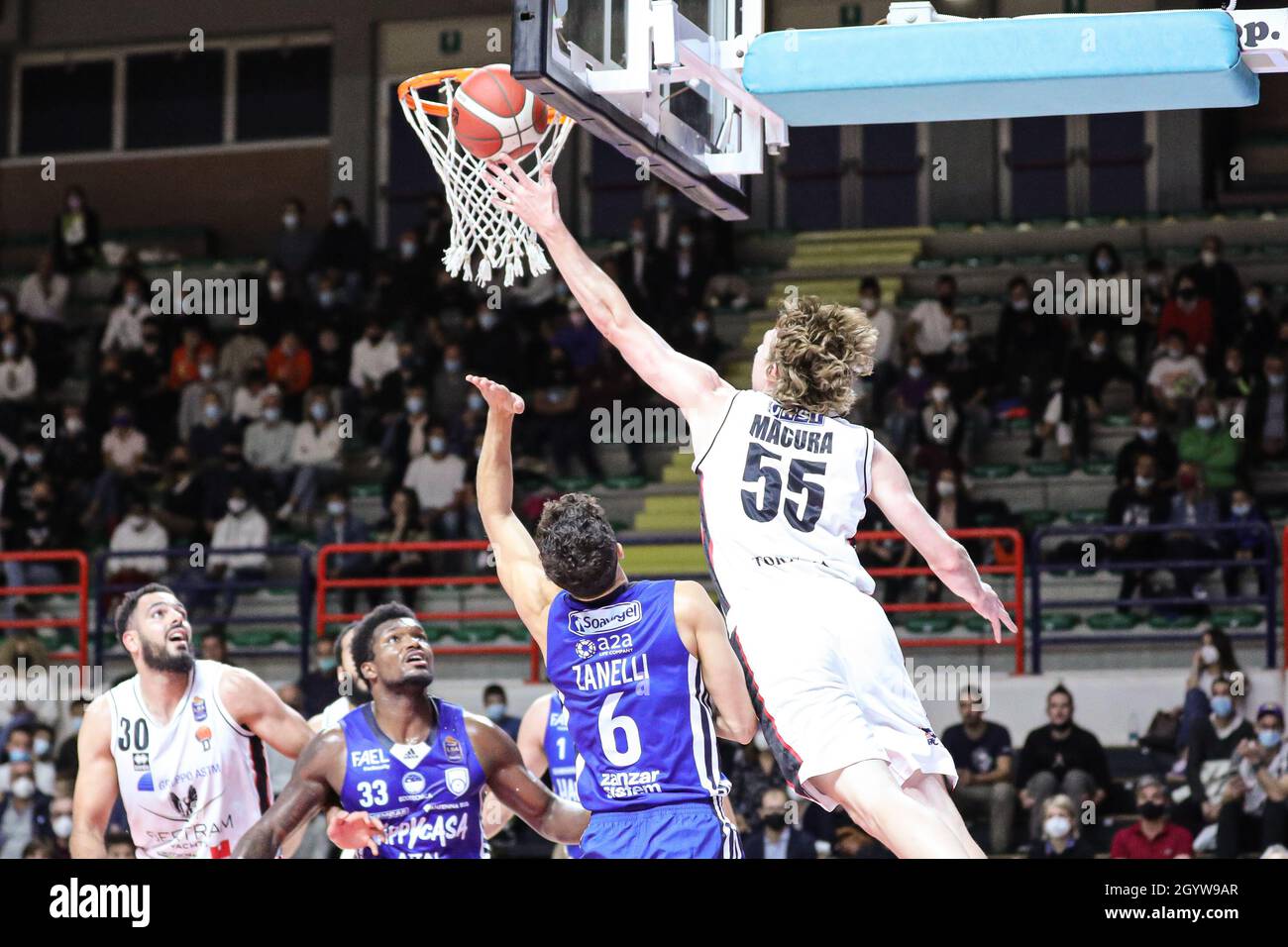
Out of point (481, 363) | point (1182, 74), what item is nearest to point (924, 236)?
point (481, 363)

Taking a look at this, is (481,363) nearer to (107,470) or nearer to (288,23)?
(107,470)

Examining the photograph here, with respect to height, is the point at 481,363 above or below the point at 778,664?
above

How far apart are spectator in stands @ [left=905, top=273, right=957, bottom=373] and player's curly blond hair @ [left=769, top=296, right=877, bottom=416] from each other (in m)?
9.64

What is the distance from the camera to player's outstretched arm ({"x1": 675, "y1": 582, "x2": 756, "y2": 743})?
521 cm

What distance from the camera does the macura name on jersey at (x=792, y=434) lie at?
5082 millimetres

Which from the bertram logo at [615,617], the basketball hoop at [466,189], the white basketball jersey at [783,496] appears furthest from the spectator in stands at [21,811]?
the white basketball jersey at [783,496]

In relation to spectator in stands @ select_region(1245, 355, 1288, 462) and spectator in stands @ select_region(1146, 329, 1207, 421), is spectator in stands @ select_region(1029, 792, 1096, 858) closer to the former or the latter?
spectator in stands @ select_region(1245, 355, 1288, 462)

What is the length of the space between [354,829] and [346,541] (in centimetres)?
857

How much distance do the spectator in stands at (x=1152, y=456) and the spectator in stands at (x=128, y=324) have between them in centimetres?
876

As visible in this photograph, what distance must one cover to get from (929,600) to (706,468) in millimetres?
7700

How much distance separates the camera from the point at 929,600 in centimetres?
1259

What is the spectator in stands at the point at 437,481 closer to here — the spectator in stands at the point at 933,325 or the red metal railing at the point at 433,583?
the red metal railing at the point at 433,583

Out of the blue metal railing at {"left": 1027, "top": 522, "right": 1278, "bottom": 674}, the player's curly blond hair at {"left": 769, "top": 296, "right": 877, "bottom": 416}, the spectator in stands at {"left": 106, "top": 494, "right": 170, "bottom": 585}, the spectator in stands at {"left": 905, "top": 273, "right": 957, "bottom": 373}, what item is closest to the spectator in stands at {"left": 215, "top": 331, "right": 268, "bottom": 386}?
the spectator in stands at {"left": 106, "top": 494, "right": 170, "bottom": 585}
